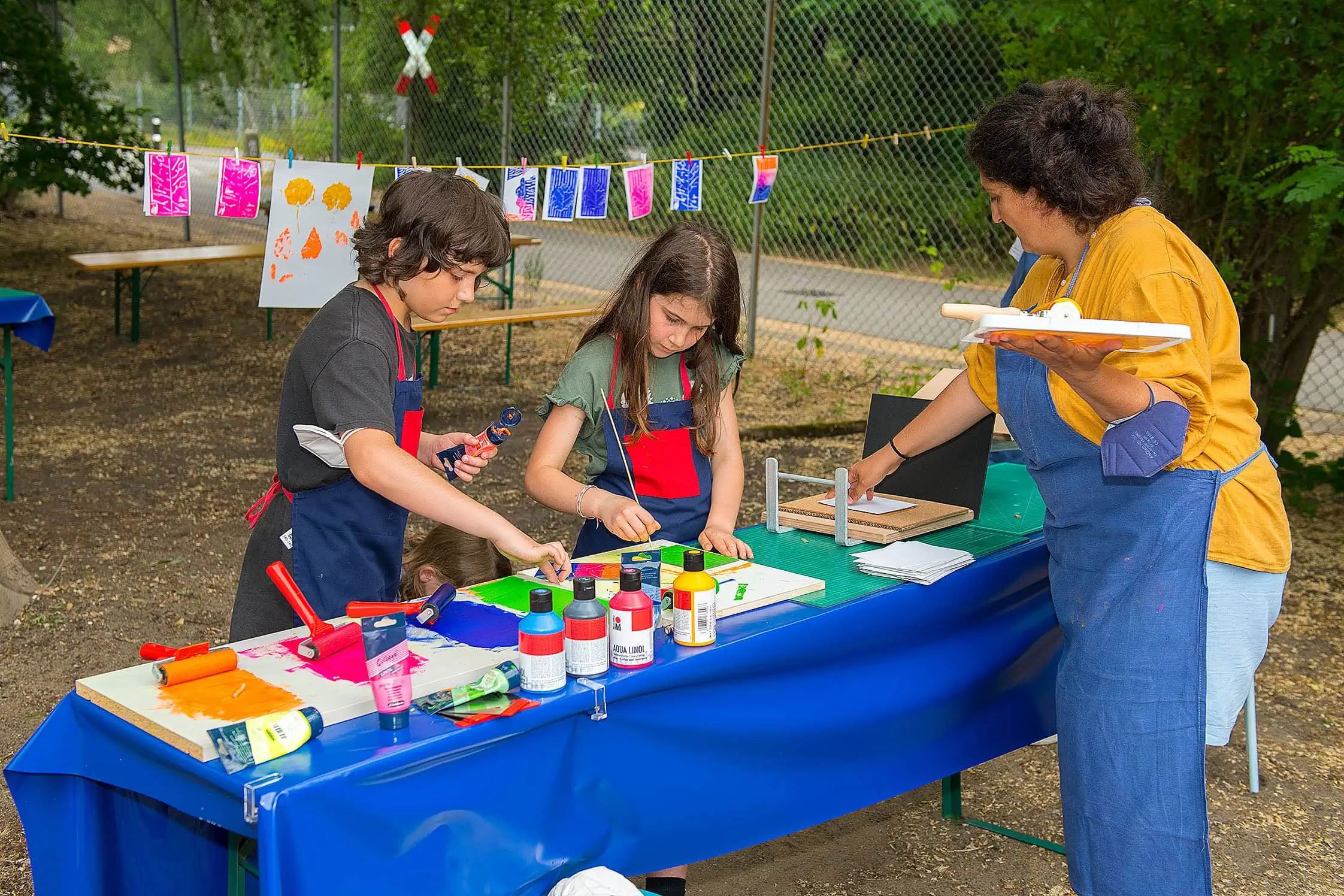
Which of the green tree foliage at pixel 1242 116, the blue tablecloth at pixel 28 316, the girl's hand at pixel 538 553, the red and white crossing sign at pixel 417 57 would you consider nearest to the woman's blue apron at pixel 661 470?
the girl's hand at pixel 538 553

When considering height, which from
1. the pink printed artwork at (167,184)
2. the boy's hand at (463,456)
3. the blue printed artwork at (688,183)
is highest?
the blue printed artwork at (688,183)

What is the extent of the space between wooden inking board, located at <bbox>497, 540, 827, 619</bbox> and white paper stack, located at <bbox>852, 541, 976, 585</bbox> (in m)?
0.15

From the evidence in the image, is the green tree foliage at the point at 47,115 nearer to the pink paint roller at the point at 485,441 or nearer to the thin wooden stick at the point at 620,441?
the thin wooden stick at the point at 620,441

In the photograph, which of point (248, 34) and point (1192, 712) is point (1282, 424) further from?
point (248, 34)

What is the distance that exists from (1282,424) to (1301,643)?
2.08 m

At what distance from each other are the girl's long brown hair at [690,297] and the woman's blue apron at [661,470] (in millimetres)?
22

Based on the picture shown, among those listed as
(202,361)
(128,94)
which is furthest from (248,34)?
(202,361)

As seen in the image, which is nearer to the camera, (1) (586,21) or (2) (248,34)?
(1) (586,21)

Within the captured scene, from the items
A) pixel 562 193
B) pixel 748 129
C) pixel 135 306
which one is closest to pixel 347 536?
pixel 562 193

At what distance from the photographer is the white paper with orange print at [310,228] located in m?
6.32

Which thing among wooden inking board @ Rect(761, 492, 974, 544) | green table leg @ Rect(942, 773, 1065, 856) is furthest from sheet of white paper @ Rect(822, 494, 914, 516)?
green table leg @ Rect(942, 773, 1065, 856)

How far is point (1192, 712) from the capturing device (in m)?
2.25

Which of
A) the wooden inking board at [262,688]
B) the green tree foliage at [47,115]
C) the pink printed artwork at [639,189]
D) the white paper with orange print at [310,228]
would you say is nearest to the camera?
the wooden inking board at [262,688]

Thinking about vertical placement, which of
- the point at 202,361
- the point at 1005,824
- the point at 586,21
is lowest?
the point at 1005,824
